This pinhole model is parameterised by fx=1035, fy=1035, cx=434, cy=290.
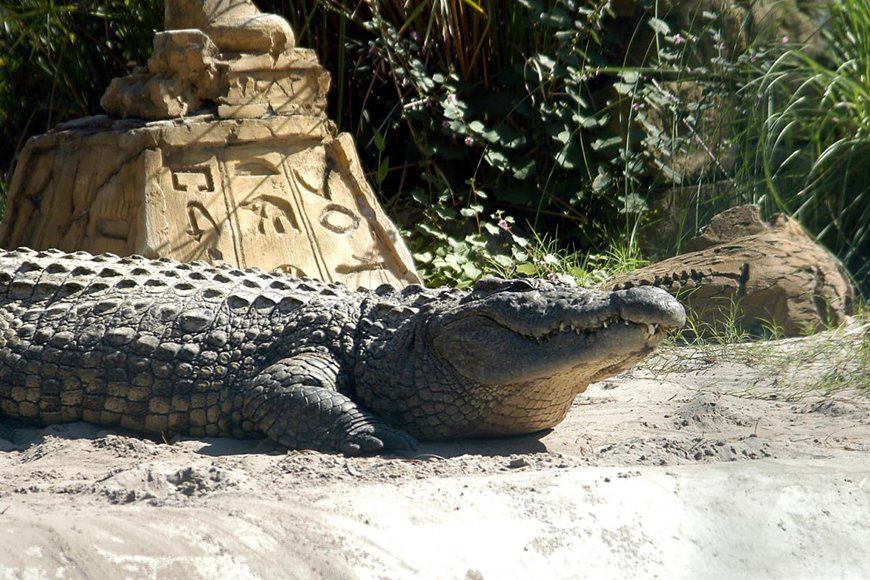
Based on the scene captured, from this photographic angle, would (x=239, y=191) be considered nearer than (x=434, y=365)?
No

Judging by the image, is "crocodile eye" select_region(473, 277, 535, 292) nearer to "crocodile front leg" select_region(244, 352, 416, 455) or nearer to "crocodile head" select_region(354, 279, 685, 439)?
"crocodile head" select_region(354, 279, 685, 439)

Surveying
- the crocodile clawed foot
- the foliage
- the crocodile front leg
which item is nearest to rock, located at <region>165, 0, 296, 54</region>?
the crocodile front leg

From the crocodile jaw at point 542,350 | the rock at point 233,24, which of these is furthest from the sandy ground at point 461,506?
the rock at point 233,24

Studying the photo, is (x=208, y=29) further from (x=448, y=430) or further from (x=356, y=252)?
(x=448, y=430)

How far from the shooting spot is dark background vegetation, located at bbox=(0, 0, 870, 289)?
21.7 ft

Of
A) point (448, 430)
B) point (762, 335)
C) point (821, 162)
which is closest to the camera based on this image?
point (448, 430)

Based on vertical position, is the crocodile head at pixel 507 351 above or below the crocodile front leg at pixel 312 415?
above

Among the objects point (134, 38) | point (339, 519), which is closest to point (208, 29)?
point (134, 38)

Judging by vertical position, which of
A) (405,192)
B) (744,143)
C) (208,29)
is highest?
(208,29)

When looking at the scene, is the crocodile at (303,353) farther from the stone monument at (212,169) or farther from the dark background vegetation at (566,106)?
the dark background vegetation at (566,106)

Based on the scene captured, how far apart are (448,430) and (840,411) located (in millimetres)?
1524

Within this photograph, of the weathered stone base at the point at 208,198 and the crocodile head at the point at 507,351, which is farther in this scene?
the weathered stone base at the point at 208,198

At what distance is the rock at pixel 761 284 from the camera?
17.3 ft

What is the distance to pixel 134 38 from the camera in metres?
7.19
